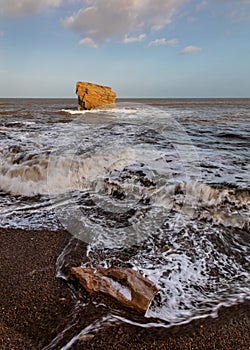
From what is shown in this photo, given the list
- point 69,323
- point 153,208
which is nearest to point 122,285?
point 69,323

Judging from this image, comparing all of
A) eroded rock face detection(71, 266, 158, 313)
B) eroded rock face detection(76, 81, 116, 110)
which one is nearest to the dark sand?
eroded rock face detection(71, 266, 158, 313)

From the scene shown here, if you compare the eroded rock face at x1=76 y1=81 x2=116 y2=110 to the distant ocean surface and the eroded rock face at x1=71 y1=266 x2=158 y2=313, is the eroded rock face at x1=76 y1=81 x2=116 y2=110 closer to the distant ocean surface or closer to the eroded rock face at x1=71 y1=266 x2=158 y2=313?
the distant ocean surface

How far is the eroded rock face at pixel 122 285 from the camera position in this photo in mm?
2002

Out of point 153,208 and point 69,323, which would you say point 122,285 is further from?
point 153,208

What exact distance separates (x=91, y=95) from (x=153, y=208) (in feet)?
78.0

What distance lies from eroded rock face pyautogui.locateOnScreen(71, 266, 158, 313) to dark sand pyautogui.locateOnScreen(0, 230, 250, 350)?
0.09 meters

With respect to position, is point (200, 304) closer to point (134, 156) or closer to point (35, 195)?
point (35, 195)

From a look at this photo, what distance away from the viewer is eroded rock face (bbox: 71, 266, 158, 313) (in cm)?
200

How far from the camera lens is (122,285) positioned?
211cm

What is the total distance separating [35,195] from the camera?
4.84 meters

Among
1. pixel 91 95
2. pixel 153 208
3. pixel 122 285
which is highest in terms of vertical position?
pixel 91 95

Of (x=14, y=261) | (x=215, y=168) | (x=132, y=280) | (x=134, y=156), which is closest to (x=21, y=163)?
(x=134, y=156)

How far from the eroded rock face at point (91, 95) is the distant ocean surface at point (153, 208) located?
63.3ft

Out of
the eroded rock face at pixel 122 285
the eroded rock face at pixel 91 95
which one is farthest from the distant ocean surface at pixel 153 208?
the eroded rock face at pixel 91 95
